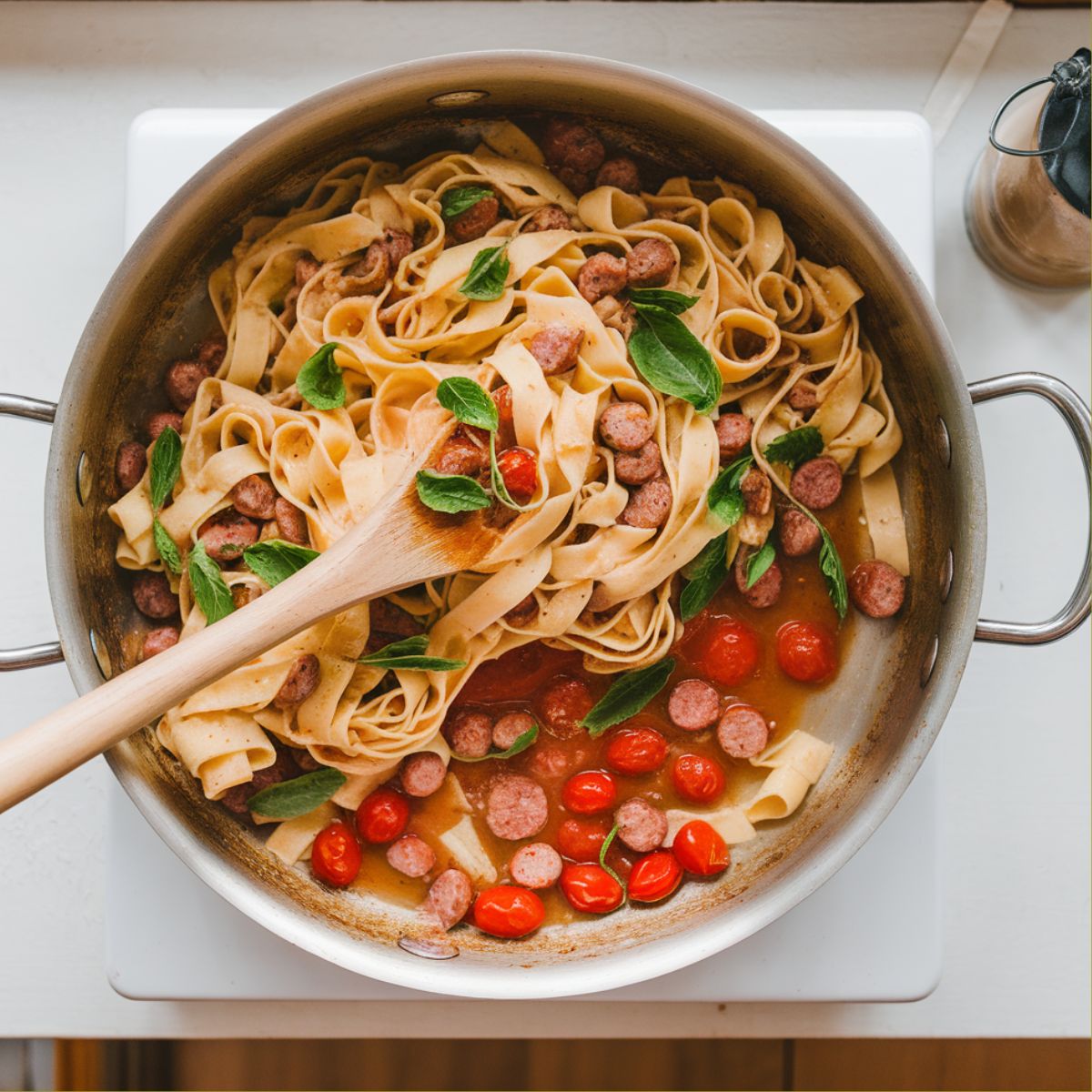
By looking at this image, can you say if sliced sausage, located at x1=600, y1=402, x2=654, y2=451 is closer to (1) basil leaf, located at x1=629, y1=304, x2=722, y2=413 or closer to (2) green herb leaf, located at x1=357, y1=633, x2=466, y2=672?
(1) basil leaf, located at x1=629, y1=304, x2=722, y2=413

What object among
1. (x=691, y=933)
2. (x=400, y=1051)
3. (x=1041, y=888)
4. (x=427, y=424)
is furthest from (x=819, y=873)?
(x=400, y=1051)

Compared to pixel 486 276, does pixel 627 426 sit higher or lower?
lower

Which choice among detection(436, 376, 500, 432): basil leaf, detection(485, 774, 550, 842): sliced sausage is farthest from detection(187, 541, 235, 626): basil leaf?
detection(485, 774, 550, 842): sliced sausage

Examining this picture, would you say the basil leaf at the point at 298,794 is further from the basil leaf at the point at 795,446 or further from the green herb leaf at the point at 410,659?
the basil leaf at the point at 795,446

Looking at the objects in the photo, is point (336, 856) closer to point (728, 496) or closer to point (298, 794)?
point (298, 794)

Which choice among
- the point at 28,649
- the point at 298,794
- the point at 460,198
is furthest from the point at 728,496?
the point at 28,649

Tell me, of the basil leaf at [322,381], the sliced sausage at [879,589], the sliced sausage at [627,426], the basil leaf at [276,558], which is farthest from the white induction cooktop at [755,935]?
the sliced sausage at [627,426]
